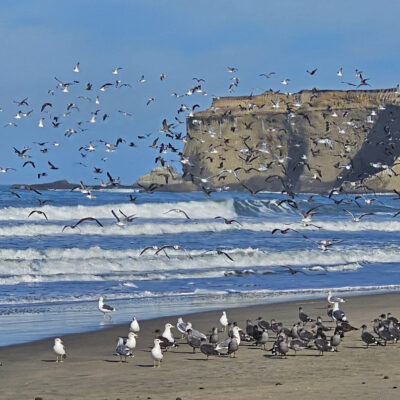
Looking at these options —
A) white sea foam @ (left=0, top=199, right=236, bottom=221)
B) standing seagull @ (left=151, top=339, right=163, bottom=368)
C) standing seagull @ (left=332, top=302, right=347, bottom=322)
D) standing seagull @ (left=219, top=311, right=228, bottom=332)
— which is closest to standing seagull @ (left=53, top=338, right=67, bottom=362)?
standing seagull @ (left=151, top=339, right=163, bottom=368)

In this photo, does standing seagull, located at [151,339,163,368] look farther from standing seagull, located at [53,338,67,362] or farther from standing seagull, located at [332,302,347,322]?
standing seagull, located at [332,302,347,322]

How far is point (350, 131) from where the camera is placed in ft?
502

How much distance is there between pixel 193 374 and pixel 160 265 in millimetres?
18323

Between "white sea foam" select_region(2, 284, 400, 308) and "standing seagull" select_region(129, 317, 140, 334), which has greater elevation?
"white sea foam" select_region(2, 284, 400, 308)

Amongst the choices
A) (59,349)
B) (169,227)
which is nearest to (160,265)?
(169,227)

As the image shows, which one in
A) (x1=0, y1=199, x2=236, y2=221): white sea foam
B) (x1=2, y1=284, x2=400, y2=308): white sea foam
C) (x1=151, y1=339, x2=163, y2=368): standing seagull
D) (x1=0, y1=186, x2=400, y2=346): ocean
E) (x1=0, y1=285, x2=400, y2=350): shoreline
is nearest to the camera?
(x1=151, y1=339, x2=163, y2=368): standing seagull

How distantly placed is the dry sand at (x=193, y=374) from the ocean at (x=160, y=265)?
1.73 meters

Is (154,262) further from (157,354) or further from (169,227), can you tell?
(157,354)

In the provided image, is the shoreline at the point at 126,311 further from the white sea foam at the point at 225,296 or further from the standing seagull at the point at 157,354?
the standing seagull at the point at 157,354

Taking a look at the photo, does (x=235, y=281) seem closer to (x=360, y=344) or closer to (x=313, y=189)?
(x=360, y=344)

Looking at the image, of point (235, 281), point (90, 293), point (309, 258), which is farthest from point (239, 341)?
point (309, 258)

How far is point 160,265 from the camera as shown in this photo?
99.1 ft

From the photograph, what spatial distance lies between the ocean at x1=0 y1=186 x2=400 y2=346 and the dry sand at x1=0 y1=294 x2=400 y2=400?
5.69 feet

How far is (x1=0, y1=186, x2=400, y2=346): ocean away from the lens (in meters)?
20.1
